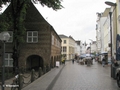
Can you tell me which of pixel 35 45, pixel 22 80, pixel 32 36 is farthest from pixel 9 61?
pixel 22 80

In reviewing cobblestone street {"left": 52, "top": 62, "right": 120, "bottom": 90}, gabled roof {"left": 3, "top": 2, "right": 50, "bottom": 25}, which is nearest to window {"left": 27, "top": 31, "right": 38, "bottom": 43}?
gabled roof {"left": 3, "top": 2, "right": 50, "bottom": 25}

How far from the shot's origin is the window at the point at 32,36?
2962 centimetres

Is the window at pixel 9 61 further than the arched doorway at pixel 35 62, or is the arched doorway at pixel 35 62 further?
the arched doorway at pixel 35 62

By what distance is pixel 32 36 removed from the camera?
1173 inches

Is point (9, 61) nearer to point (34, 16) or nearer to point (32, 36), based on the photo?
point (32, 36)

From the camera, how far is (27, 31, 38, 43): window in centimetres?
2962

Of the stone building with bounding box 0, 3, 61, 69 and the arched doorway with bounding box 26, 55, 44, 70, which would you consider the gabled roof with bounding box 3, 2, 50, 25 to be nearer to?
the stone building with bounding box 0, 3, 61, 69

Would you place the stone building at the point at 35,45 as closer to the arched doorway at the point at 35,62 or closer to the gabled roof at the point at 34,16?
the gabled roof at the point at 34,16

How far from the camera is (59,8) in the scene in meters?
24.2

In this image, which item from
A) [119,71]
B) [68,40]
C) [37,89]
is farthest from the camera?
[68,40]

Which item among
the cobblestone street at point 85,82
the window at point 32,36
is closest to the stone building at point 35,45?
the window at point 32,36

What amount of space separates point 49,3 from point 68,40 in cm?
6560

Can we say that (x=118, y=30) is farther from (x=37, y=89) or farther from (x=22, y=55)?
(x=37, y=89)

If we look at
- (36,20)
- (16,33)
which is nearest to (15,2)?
(16,33)
